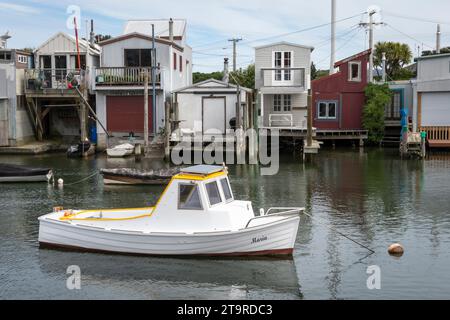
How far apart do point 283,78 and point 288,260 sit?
29260 mm

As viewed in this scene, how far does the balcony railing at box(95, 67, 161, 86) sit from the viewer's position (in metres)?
41.9

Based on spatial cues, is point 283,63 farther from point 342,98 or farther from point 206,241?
point 206,241

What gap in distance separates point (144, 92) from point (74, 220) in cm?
2360

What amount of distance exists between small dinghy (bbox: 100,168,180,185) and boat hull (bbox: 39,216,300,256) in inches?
448

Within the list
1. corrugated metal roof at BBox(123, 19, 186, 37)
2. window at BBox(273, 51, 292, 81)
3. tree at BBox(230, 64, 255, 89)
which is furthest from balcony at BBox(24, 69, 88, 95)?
tree at BBox(230, 64, 255, 89)

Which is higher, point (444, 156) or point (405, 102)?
point (405, 102)

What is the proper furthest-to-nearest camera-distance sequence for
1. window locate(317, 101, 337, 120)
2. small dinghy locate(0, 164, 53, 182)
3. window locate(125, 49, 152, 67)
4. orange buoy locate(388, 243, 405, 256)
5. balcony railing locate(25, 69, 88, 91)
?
window locate(317, 101, 337, 120)
balcony railing locate(25, 69, 88, 91)
window locate(125, 49, 152, 67)
small dinghy locate(0, 164, 53, 182)
orange buoy locate(388, 243, 405, 256)

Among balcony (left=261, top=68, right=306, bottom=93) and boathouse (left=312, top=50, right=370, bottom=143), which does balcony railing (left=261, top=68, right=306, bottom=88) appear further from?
boathouse (left=312, top=50, right=370, bottom=143)

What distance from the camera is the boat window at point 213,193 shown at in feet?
54.7

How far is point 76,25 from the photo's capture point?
138 ft

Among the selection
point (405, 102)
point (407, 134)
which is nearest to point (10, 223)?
point (407, 134)
